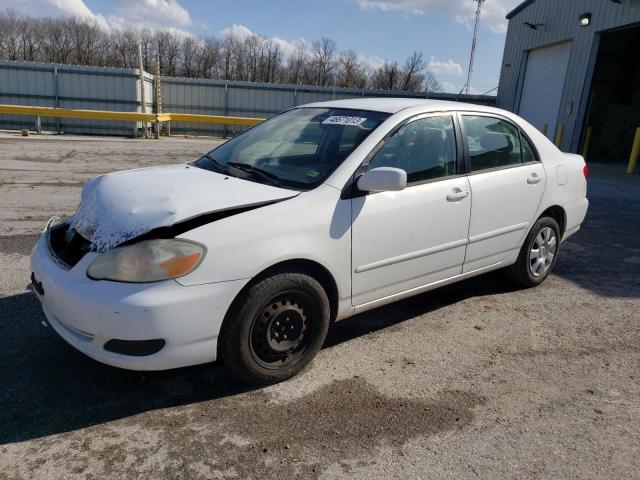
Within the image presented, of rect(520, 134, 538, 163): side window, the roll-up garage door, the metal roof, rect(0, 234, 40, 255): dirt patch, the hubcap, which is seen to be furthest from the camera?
the metal roof

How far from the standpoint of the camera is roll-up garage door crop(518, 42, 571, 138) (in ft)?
59.0

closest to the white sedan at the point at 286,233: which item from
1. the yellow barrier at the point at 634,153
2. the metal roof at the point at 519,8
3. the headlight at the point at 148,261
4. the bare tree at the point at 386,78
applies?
the headlight at the point at 148,261

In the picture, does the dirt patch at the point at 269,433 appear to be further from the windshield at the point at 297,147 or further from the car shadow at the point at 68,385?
the windshield at the point at 297,147

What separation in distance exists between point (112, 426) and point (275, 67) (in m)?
63.0

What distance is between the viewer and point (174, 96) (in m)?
24.9

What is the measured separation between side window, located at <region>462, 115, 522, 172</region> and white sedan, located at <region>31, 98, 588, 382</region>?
15 millimetres

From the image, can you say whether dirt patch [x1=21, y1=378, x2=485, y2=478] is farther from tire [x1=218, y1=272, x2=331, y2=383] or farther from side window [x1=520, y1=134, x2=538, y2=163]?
side window [x1=520, y1=134, x2=538, y2=163]

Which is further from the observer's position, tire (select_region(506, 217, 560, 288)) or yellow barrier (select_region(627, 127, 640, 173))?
yellow barrier (select_region(627, 127, 640, 173))

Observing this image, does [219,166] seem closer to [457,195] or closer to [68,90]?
[457,195]

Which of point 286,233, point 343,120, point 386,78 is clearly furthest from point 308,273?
point 386,78

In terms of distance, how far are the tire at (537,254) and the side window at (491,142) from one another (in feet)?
2.26

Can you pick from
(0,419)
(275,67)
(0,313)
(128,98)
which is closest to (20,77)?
(128,98)

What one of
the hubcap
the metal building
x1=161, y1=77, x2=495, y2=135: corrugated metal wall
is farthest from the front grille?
x1=161, y1=77, x2=495, y2=135: corrugated metal wall

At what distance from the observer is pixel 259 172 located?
348 cm
